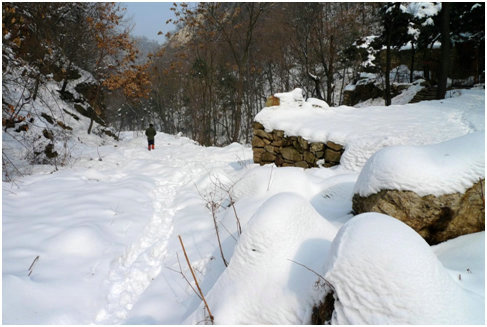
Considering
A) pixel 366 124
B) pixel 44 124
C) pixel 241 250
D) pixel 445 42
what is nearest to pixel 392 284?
pixel 241 250

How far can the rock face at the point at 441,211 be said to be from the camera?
7.54 feet

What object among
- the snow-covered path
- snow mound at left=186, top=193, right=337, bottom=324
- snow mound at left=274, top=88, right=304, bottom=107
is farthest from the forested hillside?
snow mound at left=186, top=193, right=337, bottom=324

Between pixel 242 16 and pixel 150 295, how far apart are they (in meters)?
16.6

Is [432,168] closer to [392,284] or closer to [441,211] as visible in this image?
[441,211]

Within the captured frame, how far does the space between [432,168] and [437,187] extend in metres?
0.20

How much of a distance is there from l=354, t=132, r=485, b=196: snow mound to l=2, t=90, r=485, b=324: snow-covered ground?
0.18m

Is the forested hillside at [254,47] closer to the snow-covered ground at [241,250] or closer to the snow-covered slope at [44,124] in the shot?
the snow-covered slope at [44,124]

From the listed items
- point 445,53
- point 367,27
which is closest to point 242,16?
point 445,53

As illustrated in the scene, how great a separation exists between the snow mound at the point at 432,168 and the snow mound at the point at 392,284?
1246 millimetres

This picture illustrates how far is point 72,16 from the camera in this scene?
11742 millimetres

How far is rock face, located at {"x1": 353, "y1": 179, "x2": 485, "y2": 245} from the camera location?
7.54ft

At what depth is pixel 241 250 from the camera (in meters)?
1.90

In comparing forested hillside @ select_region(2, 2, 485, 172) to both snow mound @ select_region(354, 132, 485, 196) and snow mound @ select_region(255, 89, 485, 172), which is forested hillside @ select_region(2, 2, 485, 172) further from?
snow mound @ select_region(354, 132, 485, 196)

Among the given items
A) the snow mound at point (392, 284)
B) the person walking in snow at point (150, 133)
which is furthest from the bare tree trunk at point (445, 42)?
the person walking in snow at point (150, 133)
